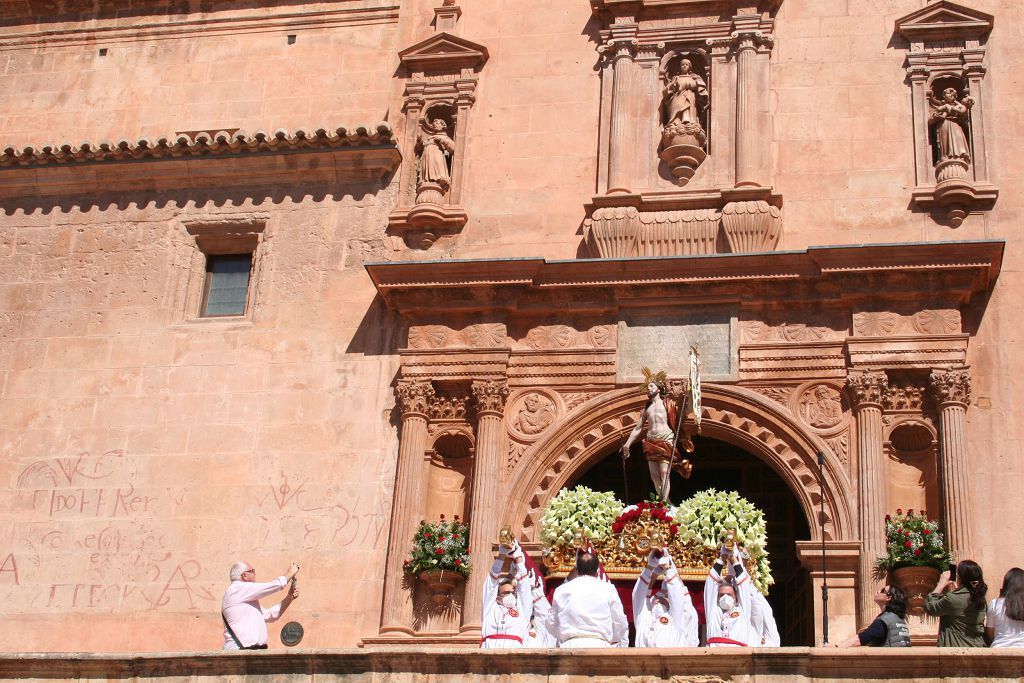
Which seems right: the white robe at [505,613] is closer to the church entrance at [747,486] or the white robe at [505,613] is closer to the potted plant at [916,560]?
the potted plant at [916,560]

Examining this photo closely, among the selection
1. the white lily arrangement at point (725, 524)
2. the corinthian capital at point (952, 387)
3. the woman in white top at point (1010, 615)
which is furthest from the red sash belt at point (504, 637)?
the corinthian capital at point (952, 387)

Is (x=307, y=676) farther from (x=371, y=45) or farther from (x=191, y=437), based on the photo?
(x=371, y=45)

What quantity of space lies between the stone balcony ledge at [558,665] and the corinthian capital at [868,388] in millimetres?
5640

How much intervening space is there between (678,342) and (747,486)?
355cm

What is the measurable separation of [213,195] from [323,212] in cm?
148

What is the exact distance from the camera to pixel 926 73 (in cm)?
1925

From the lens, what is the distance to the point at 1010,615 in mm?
12750

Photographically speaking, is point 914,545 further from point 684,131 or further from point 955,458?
point 684,131

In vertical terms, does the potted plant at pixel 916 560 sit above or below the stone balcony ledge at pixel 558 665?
above

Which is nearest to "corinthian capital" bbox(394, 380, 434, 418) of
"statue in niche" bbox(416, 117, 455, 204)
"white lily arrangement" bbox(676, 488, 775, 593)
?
"statue in niche" bbox(416, 117, 455, 204)

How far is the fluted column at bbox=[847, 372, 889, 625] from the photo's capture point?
16.7 metres

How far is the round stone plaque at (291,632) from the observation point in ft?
58.7

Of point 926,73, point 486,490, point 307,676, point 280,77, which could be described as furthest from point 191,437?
point 926,73

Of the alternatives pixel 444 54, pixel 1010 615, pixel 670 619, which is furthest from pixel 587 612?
pixel 444 54
